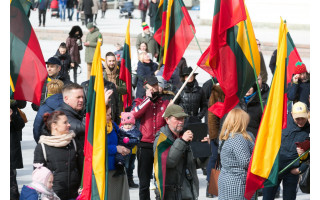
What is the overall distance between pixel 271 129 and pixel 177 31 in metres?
3.29

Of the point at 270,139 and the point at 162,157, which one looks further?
the point at 162,157

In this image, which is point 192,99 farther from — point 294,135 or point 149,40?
point 149,40

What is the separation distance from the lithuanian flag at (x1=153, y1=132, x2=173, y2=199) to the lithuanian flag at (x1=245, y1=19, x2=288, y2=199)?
3.82ft

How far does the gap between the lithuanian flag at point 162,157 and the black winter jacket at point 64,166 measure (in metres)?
0.97

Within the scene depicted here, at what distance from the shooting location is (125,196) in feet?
25.1

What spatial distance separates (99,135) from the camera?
6820mm

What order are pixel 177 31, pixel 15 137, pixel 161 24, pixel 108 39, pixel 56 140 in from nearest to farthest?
1. pixel 56 140
2. pixel 15 137
3. pixel 177 31
4. pixel 161 24
5. pixel 108 39

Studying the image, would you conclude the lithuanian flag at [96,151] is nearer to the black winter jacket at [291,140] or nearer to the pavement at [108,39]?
the black winter jacket at [291,140]

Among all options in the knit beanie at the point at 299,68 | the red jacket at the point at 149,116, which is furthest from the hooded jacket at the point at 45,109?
the knit beanie at the point at 299,68

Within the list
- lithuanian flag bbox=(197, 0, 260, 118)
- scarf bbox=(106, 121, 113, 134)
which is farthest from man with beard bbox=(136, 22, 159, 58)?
scarf bbox=(106, 121, 113, 134)

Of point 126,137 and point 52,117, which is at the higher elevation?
point 52,117

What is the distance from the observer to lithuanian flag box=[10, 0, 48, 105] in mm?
7332

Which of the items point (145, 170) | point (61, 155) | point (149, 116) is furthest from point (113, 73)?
point (61, 155)
